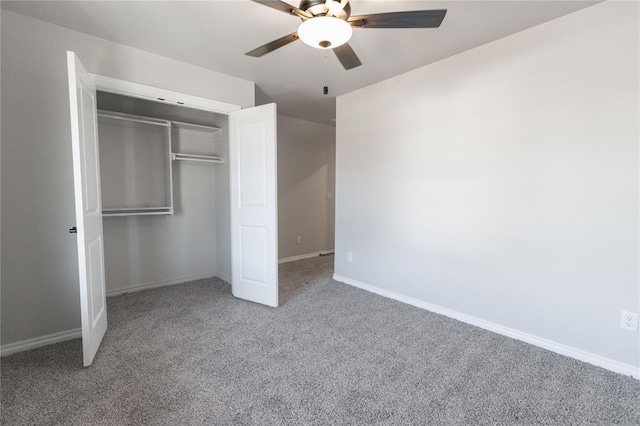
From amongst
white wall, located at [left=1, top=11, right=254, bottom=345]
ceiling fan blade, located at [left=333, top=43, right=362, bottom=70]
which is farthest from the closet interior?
ceiling fan blade, located at [left=333, top=43, right=362, bottom=70]

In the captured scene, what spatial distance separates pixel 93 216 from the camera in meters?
2.20

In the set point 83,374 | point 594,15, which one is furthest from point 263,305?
point 594,15

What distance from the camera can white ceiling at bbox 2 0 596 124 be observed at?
2.03 meters

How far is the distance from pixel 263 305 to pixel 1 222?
2.20 meters

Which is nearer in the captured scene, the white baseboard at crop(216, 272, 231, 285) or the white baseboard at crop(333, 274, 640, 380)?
the white baseboard at crop(333, 274, 640, 380)

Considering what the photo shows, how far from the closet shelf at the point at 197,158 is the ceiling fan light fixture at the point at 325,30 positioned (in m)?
2.52

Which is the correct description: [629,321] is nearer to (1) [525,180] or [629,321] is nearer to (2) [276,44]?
(1) [525,180]

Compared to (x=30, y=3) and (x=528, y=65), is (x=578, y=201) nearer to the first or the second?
(x=528, y=65)

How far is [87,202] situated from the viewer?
6.65 feet

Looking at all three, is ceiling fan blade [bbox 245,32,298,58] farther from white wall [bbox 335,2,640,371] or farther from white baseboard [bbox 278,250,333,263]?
white baseboard [bbox 278,250,333,263]

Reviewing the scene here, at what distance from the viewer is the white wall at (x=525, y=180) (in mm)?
1958

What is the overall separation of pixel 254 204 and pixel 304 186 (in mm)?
2219

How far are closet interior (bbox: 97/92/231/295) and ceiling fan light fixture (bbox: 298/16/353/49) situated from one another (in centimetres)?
239

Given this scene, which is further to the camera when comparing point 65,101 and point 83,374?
point 65,101
